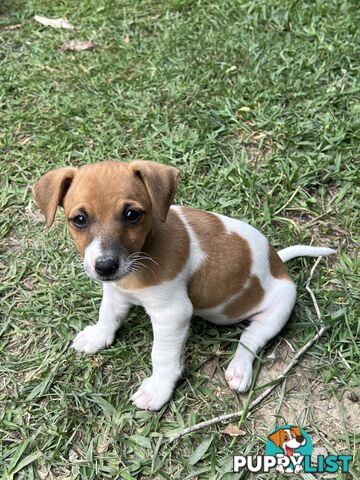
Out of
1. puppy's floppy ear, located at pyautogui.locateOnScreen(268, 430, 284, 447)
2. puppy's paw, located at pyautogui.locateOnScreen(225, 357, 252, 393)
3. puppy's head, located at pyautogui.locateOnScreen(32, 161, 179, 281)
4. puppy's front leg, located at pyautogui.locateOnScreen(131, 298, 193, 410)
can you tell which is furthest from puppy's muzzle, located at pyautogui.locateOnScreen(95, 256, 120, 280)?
puppy's floppy ear, located at pyautogui.locateOnScreen(268, 430, 284, 447)

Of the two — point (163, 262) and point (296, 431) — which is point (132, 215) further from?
point (296, 431)

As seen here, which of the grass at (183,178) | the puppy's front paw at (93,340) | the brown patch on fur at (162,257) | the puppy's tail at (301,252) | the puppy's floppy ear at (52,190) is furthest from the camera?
the puppy's tail at (301,252)

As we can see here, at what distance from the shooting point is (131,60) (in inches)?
300

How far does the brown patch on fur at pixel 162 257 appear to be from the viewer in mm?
3781

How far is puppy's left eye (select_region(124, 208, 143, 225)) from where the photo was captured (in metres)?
3.46

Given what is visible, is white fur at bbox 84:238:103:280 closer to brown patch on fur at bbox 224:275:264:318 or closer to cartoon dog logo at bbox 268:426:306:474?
brown patch on fur at bbox 224:275:264:318

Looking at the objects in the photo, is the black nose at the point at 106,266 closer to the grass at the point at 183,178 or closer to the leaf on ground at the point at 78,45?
the grass at the point at 183,178

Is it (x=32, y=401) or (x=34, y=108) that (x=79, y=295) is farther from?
(x=34, y=108)

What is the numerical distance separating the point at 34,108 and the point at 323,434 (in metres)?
5.35

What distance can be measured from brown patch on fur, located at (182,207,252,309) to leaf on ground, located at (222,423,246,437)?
950 millimetres

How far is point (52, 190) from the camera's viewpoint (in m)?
3.66

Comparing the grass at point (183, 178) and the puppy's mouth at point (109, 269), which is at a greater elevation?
the puppy's mouth at point (109, 269)

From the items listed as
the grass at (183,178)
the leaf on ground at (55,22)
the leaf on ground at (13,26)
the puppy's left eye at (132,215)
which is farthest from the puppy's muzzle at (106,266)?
the leaf on ground at (13,26)

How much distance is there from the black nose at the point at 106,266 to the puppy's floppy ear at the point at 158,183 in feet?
1.49
